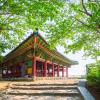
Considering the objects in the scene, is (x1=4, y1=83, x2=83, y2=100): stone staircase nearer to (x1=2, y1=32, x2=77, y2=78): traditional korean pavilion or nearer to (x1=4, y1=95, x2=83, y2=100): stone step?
A: (x1=4, y1=95, x2=83, y2=100): stone step

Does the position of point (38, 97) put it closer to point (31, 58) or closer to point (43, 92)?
point (43, 92)

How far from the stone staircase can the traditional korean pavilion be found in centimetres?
615

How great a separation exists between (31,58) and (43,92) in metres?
12.3

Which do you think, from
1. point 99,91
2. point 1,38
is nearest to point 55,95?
point 99,91

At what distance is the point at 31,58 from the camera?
2667 centimetres

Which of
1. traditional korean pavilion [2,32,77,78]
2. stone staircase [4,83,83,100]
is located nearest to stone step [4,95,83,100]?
stone staircase [4,83,83,100]

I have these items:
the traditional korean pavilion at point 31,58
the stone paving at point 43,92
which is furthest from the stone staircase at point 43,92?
the traditional korean pavilion at point 31,58

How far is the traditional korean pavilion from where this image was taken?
25797 mm

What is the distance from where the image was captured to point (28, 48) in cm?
2562

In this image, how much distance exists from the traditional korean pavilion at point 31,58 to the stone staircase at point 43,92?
6148 mm

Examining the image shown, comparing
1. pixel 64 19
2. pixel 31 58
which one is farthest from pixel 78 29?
pixel 31 58

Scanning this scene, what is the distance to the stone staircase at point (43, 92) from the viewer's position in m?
13.5

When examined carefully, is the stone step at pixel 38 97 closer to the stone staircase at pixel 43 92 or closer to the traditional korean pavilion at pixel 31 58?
the stone staircase at pixel 43 92

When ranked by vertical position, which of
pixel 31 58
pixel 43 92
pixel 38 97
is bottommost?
pixel 38 97
